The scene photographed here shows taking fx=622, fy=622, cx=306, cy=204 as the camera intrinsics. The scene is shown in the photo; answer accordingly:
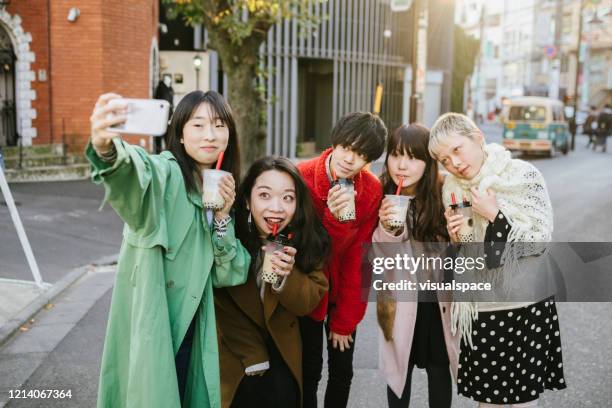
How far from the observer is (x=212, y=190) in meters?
2.61

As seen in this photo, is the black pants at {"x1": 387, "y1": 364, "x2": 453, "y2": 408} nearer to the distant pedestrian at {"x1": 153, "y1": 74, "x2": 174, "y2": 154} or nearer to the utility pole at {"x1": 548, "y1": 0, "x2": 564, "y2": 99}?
the distant pedestrian at {"x1": 153, "y1": 74, "x2": 174, "y2": 154}

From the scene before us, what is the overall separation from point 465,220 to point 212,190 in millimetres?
1270

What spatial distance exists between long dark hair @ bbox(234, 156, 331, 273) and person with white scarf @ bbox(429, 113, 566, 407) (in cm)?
67

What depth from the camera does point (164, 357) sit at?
99.9 inches

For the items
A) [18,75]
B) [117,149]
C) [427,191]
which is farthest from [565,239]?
[18,75]

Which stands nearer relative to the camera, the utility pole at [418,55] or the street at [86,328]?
the street at [86,328]

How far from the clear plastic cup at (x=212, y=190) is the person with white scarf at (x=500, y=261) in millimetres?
1159

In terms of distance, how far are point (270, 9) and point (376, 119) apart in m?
8.31

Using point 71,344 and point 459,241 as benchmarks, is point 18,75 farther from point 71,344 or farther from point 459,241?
point 459,241

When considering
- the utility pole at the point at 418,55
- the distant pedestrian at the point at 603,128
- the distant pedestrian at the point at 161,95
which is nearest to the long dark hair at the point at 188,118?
the utility pole at the point at 418,55

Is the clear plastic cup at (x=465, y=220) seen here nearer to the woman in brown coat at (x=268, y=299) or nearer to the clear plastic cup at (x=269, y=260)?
the woman in brown coat at (x=268, y=299)

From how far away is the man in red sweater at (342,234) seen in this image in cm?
319

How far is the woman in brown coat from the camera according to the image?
297cm

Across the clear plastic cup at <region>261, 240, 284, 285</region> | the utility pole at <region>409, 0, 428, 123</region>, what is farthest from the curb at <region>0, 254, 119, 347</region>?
the utility pole at <region>409, 0, 428, 123</region>
